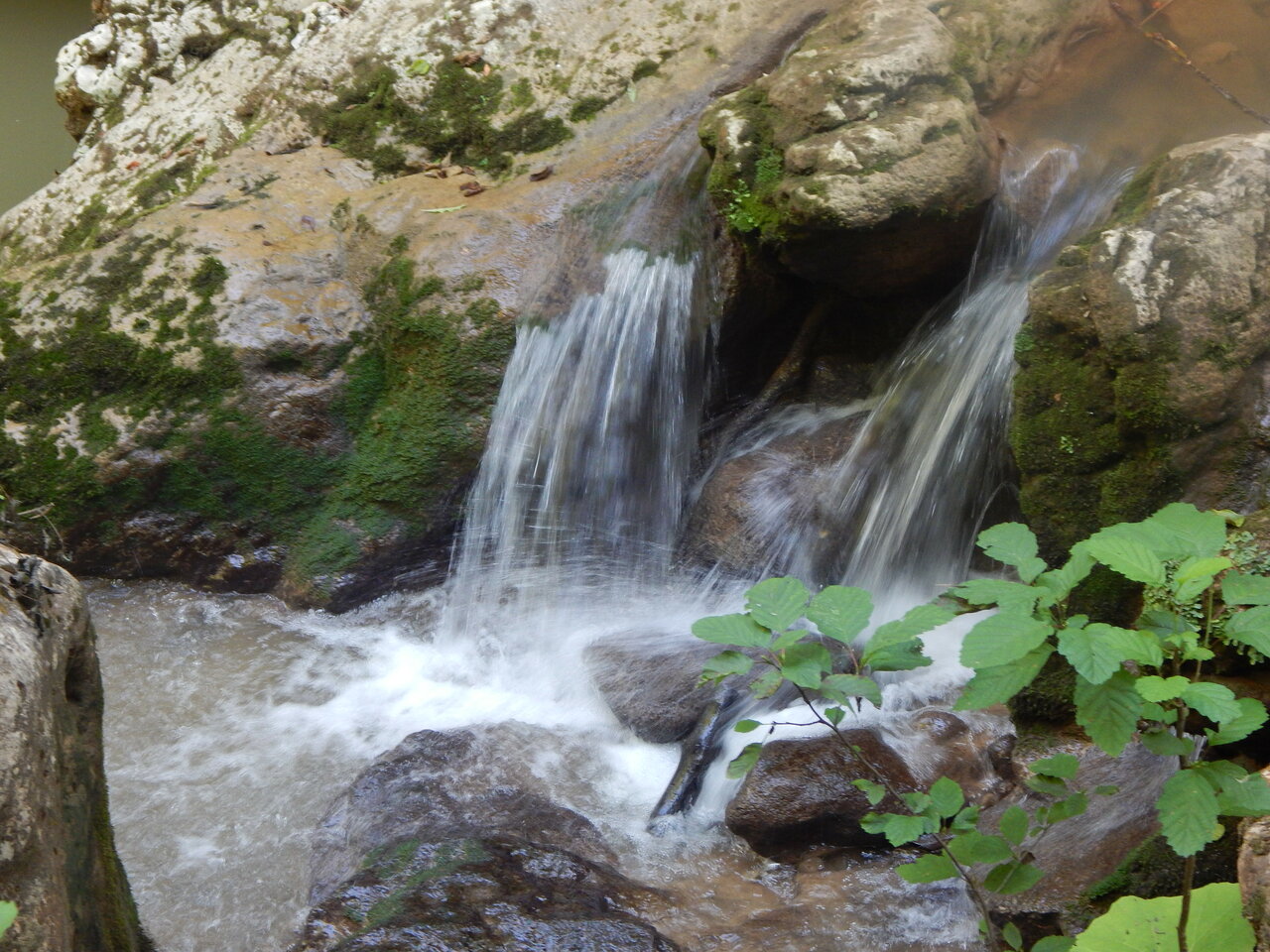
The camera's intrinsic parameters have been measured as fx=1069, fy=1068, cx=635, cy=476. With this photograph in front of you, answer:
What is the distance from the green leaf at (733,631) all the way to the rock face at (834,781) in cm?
113

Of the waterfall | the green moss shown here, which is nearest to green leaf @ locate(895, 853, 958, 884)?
the waterfall

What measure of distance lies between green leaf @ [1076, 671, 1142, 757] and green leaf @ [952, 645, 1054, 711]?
79mm

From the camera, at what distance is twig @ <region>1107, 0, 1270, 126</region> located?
14.8 ft

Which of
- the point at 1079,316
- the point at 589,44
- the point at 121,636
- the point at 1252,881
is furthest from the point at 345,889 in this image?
the point at 589,44

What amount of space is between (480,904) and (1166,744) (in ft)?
5.31

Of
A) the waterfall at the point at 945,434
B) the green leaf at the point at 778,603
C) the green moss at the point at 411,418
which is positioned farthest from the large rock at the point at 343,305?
the green leaf at the point at 778,603

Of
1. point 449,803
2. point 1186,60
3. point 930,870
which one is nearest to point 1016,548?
point 930,870

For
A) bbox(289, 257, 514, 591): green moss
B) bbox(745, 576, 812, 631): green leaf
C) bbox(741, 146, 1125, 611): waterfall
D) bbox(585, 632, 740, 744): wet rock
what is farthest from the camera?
bbox(289, 257, 514, 591): green moss

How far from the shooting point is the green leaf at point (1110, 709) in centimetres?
179

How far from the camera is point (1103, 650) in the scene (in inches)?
69.3

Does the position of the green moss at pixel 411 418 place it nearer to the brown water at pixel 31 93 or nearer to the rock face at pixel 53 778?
the rock face at pixel 53 778

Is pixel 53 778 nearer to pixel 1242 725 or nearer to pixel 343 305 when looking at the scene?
pixel 1242 725

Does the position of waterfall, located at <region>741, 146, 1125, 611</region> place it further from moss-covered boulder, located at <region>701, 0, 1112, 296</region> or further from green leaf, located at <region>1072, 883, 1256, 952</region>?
green leaf, located at <region>1072, 883, 1256, 952</region>

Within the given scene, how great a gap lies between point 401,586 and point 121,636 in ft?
3.86
